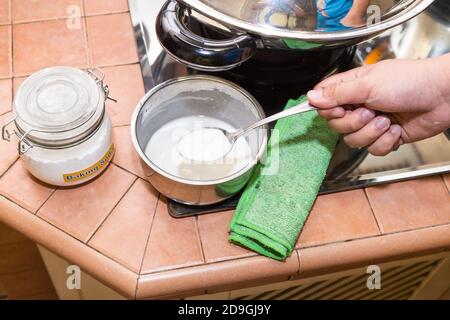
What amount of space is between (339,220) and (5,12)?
0.53m

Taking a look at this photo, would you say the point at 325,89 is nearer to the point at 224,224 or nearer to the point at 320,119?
the point at 320,119

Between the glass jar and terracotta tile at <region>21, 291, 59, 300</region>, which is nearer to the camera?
the glass jar

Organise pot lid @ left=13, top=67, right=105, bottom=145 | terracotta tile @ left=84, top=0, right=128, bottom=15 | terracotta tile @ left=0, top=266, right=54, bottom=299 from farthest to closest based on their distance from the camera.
Answer: terracotta tile @ left=0, top=266, right=54, bottom=299 < terracotta tile @ left=84, top=0, right=128, bottom=15 < pot lid @ left=13, top=67, right=105, bottom=145

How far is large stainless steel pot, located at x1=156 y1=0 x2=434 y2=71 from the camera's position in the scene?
504mm

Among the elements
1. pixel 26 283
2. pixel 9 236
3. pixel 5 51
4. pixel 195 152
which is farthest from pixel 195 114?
pixel 26 283

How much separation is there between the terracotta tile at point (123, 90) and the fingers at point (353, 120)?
0.25 metres

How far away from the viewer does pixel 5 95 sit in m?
0.63

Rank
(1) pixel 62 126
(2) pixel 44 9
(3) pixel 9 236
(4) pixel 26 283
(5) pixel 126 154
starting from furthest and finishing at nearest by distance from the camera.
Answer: (4) pixel 26 283, (3) pixel 9 236, (2) pixel 44 9, (5) pixel 126 154, (1) pixel 62 126

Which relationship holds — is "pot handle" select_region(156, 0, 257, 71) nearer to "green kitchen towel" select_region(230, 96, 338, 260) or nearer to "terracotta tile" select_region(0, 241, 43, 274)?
"green kitchen towel" select_region(230, 96, 338, 260)

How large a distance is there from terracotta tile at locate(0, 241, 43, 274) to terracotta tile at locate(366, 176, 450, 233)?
0.63 metres

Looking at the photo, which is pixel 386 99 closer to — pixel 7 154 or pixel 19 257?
pixel 7 154

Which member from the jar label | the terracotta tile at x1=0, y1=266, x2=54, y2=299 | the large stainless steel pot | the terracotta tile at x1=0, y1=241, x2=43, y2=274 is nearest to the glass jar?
the jar label

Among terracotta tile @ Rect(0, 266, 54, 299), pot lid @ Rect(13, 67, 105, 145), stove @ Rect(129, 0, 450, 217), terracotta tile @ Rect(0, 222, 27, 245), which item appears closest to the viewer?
pot lid @ Rect(13, 67, 105, 145)

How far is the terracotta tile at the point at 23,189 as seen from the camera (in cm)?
56
